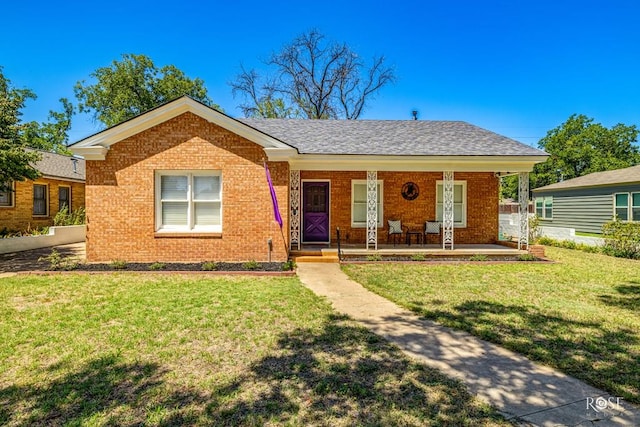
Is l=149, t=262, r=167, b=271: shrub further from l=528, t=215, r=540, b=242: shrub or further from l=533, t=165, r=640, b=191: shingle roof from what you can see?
l=533, t=165, r=640, b=191: shingle roof

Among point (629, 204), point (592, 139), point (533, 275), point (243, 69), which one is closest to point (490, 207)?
point (533, 275)

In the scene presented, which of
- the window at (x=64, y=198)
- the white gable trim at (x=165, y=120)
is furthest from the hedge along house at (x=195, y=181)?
the window at (x=64, y=198)

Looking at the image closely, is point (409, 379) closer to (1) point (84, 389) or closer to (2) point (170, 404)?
(2) point (170, 404)

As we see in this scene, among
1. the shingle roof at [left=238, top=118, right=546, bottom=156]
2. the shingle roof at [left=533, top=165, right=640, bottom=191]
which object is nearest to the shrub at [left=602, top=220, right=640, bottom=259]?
the shingle roof at [left=238, top=118, right=546, bottom=156]

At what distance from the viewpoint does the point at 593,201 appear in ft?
65.6

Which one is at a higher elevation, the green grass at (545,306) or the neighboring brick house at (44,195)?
the neighboring brick house at (44,195)

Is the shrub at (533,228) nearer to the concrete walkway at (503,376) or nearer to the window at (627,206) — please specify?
the window at (627,206)

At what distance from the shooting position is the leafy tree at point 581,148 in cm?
4188

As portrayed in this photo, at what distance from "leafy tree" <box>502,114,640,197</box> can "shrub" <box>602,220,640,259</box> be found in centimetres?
3166

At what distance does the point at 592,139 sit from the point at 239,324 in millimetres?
52714

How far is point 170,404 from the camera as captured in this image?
3195 mm

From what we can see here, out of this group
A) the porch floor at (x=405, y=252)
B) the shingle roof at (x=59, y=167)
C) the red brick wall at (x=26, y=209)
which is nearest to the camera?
the porch floor at (x=405, y=252)

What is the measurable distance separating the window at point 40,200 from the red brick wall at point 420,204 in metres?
14.1

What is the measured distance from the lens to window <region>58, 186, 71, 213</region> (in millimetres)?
18172
